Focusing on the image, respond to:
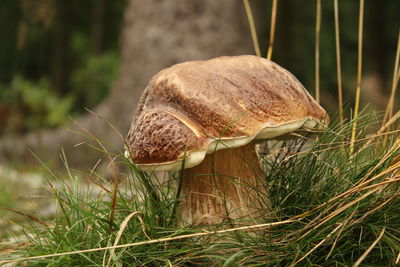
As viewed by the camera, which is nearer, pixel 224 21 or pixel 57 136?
pixel 224 21

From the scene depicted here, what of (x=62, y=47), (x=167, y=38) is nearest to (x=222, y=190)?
(x=167, y=38)

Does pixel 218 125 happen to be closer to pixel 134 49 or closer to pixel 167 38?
pixel 167 38

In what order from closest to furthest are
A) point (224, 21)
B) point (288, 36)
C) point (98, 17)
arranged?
1. point (224, 21)
2. point (288, 36)
3. point (98, 17)

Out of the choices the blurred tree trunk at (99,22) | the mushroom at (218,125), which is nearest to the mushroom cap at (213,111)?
the mushroom at (218,125)

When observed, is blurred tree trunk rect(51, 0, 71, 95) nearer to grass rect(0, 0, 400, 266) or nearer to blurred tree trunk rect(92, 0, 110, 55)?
blurred tree trunk rect(92, 0, 110, 55)

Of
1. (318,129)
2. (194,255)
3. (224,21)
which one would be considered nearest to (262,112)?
(318,129)

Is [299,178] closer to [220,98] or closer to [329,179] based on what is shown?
[329,179]

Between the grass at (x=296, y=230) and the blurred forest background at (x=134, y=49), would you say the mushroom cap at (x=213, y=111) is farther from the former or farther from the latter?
the blurred forest background at (x=134, y=49)

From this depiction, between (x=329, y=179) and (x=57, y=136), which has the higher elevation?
(x=329, y=179)
